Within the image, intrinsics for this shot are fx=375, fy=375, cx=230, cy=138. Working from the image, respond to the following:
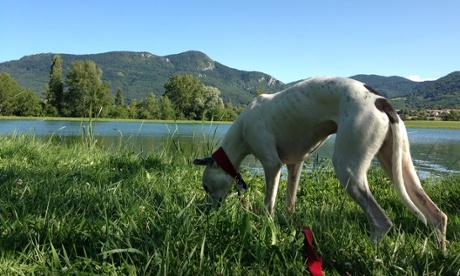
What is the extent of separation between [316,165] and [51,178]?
4.39 meters

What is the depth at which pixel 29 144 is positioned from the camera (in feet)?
22.2

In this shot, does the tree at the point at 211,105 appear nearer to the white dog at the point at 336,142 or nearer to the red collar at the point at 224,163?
the red collar at the point at 224,163

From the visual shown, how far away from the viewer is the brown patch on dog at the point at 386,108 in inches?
119

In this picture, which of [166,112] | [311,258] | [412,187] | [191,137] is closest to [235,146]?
[412,187]

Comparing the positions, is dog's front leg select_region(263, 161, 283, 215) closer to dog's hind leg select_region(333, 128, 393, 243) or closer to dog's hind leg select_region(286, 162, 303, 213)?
dog's hind leg select_region(286, 162, 303, 213)

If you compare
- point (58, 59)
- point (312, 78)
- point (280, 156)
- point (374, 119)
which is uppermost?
point (58, 59)

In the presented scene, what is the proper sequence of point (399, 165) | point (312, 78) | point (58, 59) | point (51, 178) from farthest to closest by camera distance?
point (58, 59), point (51, 178), point (312, 78), point (399, 165)

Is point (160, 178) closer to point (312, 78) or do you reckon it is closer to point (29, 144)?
point (312, 78)

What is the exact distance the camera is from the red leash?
6.83 feet

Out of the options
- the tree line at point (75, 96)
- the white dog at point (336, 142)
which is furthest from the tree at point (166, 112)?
the tree line at point (75, 96)

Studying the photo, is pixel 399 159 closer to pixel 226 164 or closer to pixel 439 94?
pixel 226 164

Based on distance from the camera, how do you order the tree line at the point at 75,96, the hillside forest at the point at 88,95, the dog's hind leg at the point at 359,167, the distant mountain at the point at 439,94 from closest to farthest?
1. the dog's hind leg at the point at 359,167
2. the hillside forest at the point at 88,95
3. the tree line at the point at 75,96
4. the distant mountain at the point at 439,94

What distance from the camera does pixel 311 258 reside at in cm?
221

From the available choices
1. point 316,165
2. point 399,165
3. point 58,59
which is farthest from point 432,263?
point 58,59
